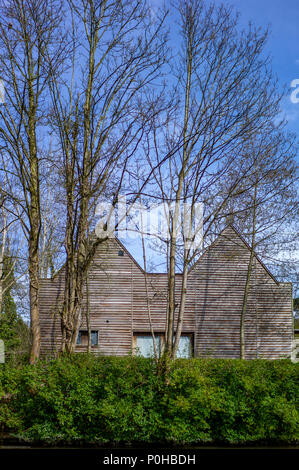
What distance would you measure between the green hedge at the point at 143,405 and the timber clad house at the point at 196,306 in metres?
10.6

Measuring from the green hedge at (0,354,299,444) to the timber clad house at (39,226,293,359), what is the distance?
1063 centimetres

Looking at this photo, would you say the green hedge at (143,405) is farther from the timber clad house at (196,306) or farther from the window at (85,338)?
the window at (85,338)

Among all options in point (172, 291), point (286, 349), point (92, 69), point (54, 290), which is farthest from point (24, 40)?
point (286, 349)

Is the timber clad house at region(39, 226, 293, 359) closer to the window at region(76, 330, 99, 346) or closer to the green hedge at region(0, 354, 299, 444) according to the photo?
the window at region(76, 330, 99, 346)

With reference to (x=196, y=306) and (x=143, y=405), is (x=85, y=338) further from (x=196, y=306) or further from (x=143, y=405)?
(x=143, y=405)

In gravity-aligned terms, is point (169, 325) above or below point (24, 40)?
below

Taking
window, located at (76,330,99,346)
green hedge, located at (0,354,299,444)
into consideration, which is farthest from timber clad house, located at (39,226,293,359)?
green hedge, located at (0,354,299,444)

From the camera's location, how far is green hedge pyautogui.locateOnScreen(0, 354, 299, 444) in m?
7.55

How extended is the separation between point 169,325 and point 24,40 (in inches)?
248

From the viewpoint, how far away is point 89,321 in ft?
62.1

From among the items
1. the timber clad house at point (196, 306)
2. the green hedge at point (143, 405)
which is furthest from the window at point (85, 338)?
the green hedge at point (143, 405)

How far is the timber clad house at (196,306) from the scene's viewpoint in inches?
751

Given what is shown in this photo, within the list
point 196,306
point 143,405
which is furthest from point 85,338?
point 143,405
